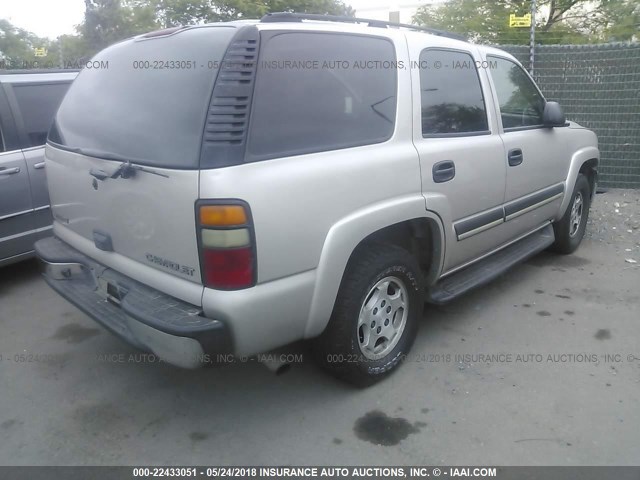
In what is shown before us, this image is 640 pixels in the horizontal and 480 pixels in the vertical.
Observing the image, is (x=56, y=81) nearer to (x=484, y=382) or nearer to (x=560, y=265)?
(x=484, y=382)

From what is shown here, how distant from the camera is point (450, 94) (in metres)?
3.48

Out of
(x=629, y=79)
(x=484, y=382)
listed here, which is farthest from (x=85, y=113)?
(x=629, y=79)

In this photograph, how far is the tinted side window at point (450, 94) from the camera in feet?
10.7

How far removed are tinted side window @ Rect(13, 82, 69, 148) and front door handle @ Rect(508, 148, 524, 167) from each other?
3669 millimetres

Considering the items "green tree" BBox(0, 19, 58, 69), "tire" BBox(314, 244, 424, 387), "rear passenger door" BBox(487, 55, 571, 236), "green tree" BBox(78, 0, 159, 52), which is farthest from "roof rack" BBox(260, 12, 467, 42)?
"green tree" BBox(0, 19, 58, 69)

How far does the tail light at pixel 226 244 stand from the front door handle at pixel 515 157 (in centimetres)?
233

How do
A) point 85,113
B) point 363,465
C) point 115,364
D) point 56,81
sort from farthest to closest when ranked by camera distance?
point 56,81 < point 115,364 < point 85,113 < point 363,465

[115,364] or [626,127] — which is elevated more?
[626,127]

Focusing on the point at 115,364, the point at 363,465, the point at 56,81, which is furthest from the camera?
the point at 56,81

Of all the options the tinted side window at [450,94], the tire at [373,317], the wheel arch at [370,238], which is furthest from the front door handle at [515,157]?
the tire at [373,317]

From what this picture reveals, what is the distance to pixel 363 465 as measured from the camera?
253cm

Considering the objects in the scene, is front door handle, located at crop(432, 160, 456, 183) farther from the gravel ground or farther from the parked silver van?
the parked silver van

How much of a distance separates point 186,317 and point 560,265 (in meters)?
3.92

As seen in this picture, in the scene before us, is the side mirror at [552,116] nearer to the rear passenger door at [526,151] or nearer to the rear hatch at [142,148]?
the rear passenger door at [526,151]
